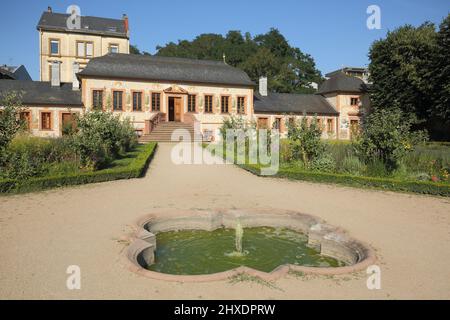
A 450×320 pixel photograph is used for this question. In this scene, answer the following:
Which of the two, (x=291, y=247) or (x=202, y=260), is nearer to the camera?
(x=202, y=260)

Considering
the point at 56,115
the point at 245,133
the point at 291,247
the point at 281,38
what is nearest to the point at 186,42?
the point at 281,38

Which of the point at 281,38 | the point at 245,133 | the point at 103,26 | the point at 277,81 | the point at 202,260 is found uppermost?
the point at 281,38

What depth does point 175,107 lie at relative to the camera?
33906 mm

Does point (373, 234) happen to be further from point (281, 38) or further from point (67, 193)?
point (281, 38)

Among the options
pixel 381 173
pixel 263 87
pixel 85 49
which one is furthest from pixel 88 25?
pixel 381 173

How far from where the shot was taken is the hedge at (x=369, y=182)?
1197 cm

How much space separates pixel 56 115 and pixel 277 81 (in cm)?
3482

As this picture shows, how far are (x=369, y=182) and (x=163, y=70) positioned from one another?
81.2ft

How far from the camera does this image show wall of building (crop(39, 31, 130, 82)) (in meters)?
48.2

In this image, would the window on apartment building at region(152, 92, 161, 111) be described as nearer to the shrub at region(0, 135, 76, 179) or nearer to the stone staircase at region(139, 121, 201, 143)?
the stone staircase at region(139, 121, 201, 143)

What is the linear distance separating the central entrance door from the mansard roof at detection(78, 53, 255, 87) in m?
1.69

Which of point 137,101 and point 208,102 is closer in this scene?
point 137,101

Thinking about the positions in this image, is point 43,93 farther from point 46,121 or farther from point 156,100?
point 156,100

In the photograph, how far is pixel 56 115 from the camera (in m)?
30.7
